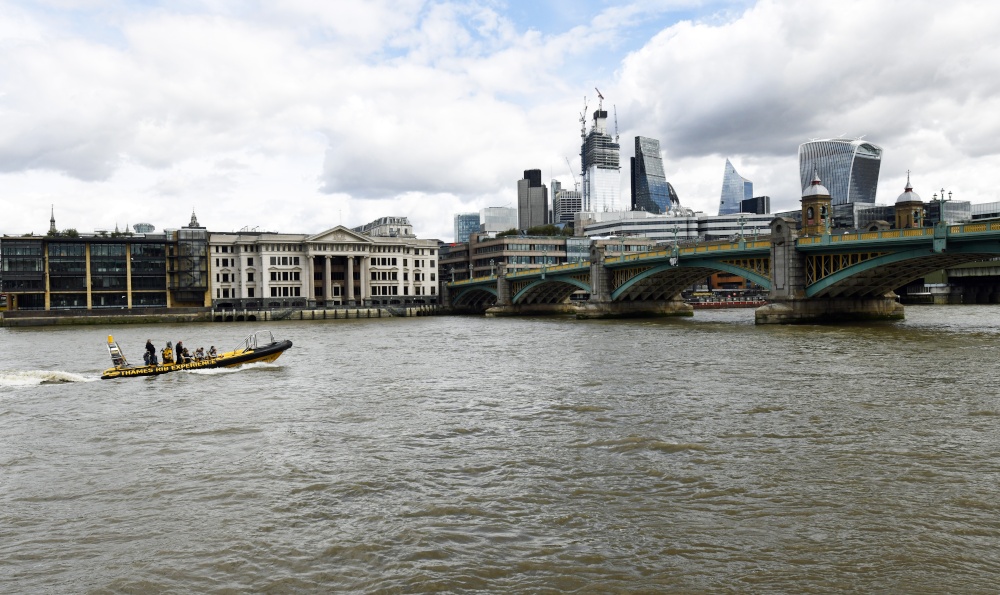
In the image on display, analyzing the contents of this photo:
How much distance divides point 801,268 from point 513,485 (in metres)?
58.5

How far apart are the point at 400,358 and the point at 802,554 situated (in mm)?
36055

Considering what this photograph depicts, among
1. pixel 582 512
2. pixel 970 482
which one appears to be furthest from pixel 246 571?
pixel 970 482

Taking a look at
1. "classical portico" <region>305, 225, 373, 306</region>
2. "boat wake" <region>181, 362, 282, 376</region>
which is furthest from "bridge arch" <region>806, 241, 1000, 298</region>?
"classical portico" <region>305, 225, 373, 306</region>

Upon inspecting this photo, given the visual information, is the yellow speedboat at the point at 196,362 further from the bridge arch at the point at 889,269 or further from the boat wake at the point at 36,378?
the bridge arch at the point at 889,269

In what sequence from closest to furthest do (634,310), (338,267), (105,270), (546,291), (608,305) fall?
(608,305) → (634,310) → (546,291) → (105,270) → (338,267)

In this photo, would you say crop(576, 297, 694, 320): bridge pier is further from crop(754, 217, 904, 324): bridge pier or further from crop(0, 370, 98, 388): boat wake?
crop(0, 370, 98, 388): boat wake

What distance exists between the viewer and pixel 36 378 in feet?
120

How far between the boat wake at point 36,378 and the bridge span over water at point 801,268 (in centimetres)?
5631

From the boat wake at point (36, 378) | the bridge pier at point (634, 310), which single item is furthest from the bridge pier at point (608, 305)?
the boat wake at point (36, 378)

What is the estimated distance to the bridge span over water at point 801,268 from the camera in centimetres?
5619

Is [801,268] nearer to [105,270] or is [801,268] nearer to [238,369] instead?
[238,369]

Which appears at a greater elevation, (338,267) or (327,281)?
(338,267)

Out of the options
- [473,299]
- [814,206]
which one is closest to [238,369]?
[814,206]

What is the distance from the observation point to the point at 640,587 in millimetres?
10906
